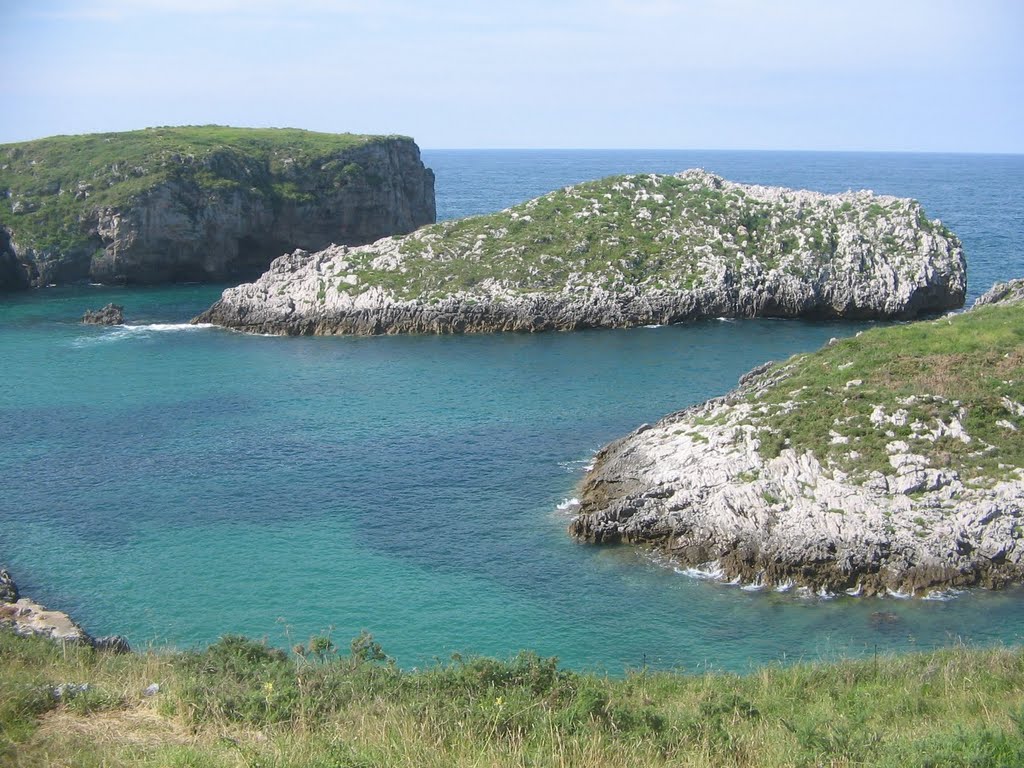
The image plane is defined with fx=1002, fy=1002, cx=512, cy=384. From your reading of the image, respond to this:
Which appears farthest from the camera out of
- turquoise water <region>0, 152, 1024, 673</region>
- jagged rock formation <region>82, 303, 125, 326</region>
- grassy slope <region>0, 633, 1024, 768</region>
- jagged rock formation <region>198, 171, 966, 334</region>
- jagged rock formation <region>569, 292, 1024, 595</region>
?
jagged rock formation <region>82, 303, 125, 326</region>

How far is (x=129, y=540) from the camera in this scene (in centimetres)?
3747

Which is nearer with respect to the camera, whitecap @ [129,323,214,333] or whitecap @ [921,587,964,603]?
whitecap @ [921,587,964,603]

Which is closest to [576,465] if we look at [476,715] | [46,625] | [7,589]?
[7,589]

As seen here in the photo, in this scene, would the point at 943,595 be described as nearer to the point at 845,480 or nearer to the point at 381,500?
the point at 845,480

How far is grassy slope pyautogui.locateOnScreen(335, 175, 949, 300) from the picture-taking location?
261ft

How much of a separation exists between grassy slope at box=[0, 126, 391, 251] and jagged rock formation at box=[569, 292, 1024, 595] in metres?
78.2

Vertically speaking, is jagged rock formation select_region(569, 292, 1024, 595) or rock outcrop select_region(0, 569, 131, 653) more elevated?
jagged rock formation select_region(569, 292, 1024, 595)

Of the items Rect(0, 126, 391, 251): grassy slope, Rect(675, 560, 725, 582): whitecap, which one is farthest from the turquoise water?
Rect(0, 126, 391, 251): grassy slope

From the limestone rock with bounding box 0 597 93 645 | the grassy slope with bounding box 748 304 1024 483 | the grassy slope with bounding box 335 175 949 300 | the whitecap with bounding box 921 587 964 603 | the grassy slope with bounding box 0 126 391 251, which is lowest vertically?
the whitecap with bounding box 921 587 964 603

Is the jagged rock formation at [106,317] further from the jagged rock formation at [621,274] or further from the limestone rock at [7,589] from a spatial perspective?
the limestone rock at [7,589]

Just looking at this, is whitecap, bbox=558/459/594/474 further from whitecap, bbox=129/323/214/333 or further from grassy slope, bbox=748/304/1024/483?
whitecap, bbox=129/323/214/333

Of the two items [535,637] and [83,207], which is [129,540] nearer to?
[535,637]

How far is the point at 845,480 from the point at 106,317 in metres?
64.7

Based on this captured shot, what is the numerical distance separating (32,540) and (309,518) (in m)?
10.2
